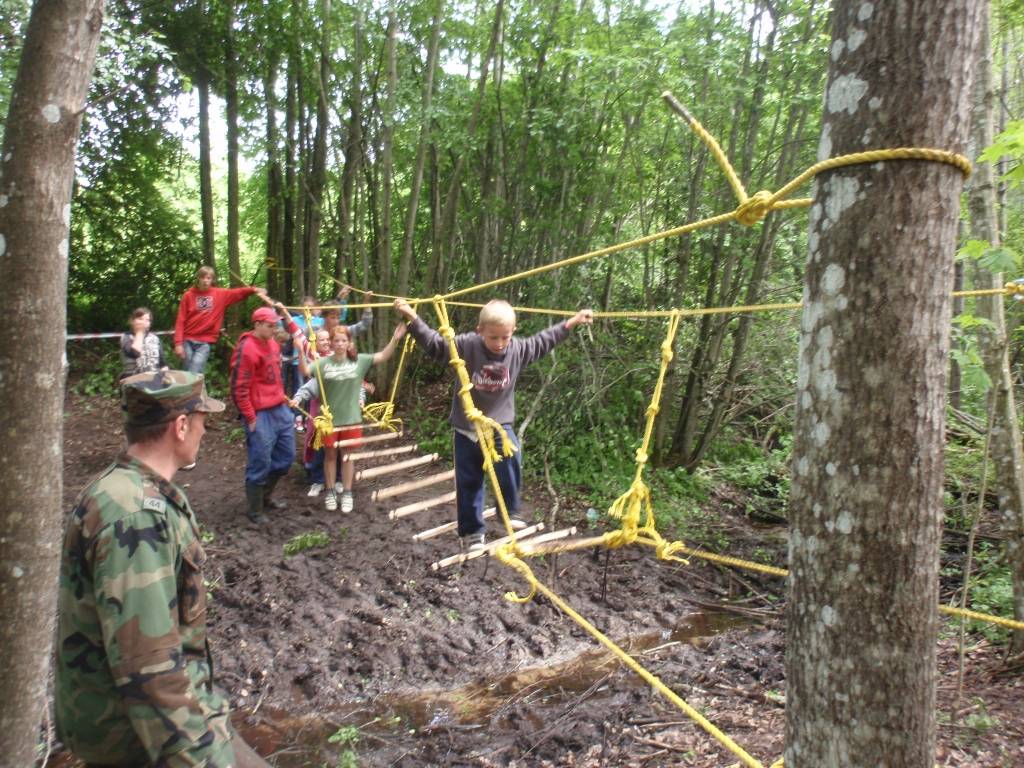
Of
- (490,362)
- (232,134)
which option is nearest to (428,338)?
(490,362)

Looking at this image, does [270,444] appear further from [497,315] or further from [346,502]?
[497,315]

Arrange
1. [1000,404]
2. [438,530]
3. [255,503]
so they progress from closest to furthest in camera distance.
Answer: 1. [1000,404]
2. [438,530]
3. [255,503]

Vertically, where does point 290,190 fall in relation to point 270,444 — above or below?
above

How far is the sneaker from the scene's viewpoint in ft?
20.2

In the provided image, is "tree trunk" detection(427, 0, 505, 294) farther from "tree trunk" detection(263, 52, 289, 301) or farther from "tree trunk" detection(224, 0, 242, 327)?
"tree trunk" detection(224, 0, 242, 327)

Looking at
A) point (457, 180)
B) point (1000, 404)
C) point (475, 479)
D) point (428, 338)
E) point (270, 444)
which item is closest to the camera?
point (1000, 404)

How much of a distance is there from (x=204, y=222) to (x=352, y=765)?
9077 mm

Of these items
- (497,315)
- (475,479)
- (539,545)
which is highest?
(497,315)

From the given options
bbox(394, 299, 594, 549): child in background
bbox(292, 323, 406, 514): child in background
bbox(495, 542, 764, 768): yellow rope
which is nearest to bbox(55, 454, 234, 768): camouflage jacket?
bbox(495, 542, 764, 768): yellow rope

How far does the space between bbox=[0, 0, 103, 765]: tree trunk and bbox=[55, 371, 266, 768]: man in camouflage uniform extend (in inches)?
16.0

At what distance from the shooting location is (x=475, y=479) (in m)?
4.71

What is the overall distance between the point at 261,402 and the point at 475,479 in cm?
193

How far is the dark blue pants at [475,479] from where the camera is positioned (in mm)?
4609

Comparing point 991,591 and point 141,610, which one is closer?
point 141,610
